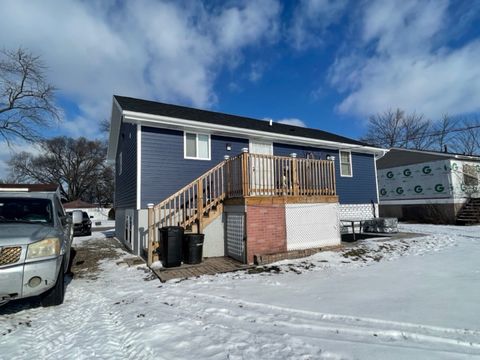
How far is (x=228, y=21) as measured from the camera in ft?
29.9

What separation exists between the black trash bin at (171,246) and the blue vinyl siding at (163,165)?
2.30 metres

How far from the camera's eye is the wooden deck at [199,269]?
6108 mm

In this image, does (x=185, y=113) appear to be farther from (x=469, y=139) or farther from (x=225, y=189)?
(x=469, y=139)

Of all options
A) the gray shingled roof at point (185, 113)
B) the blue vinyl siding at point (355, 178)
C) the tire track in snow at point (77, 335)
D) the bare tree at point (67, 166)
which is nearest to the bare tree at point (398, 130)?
the blue vinyl siding at point (355, 178)

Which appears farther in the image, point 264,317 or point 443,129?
point 443,129

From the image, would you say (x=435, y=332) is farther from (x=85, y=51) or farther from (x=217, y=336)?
(x=85, y=51)

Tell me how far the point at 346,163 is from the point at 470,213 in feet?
28.5

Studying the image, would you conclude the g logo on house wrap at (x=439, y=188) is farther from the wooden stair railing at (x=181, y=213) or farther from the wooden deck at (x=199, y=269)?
the wooden deck at (x=199, y=269)

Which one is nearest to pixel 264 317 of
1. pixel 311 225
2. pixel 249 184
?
pixel 249 184

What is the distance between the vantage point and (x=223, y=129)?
1020 centimetres

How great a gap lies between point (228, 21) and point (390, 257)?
29.7 feet

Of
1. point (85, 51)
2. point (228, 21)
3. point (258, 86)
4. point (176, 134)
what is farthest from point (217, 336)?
point (258, 86)

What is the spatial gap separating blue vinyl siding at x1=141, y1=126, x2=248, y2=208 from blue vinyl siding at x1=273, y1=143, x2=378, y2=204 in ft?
16.0

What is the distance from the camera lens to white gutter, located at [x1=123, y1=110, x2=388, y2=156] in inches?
345
